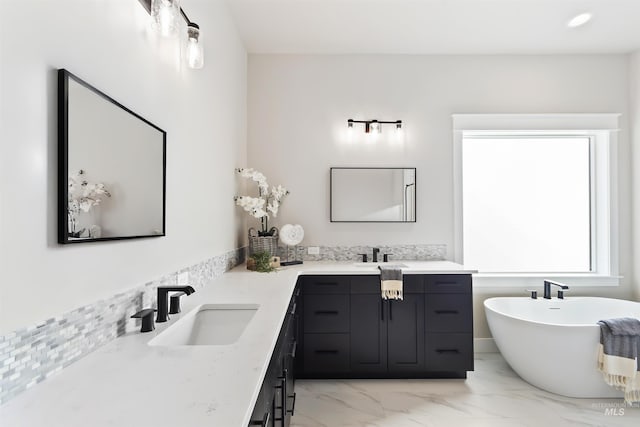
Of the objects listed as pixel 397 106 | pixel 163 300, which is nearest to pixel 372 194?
pixel 397 106

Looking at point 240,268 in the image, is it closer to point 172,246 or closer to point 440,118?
point 172,246

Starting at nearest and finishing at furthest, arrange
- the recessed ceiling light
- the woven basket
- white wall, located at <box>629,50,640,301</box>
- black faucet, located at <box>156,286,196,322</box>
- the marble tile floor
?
1. black faucet, located at <box>156,286,196,322</box>
2. the marble tile floor
3. the recessed ceiling light
4. the woven basket
5. white wall, located at <box>629,50,640,301</box>

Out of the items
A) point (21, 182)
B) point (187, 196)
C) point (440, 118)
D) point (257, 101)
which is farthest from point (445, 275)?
point (21, 182)

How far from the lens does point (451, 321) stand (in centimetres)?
271

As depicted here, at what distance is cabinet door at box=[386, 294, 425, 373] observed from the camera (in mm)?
2693

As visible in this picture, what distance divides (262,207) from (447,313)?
5.74 feet

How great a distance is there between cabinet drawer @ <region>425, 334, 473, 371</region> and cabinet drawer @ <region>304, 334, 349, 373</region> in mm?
656

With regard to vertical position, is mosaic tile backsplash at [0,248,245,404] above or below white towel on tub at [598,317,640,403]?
above

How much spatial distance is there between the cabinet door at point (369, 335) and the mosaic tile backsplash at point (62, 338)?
5.58ft

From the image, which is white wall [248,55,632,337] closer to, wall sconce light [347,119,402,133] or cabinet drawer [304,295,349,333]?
wall sconce light [347,119,402,133]

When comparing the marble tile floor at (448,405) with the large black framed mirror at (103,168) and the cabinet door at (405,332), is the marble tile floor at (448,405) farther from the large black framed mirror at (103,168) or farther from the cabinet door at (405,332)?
the large black framed mirror at (103,168)

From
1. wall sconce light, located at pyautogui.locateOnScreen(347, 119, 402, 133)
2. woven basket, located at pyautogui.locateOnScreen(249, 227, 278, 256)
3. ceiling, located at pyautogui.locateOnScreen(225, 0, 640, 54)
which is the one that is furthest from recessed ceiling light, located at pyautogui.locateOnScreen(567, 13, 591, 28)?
woven basket, located at pyautogui.locateOnScreen(249, 227, 278, 256)

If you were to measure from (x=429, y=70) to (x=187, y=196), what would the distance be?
104 inches

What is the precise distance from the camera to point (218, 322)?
158 centimetres
